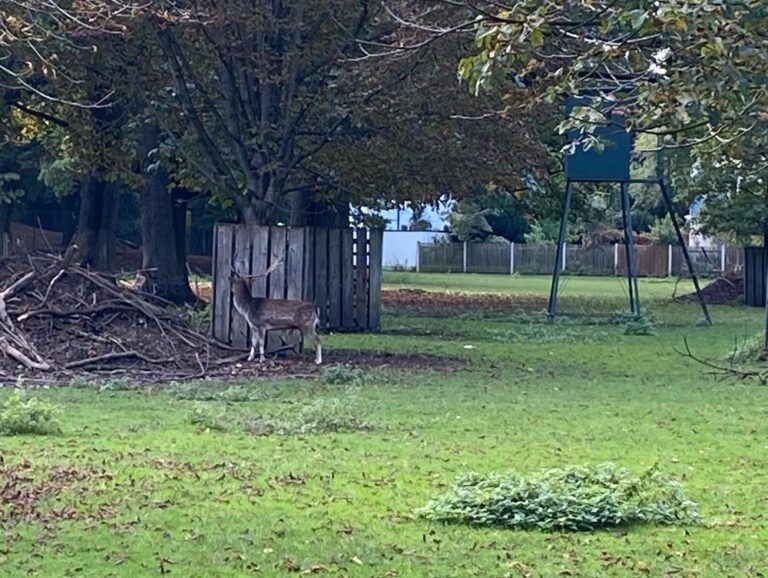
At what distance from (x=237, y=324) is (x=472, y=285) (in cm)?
3404

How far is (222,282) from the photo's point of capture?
888 inches

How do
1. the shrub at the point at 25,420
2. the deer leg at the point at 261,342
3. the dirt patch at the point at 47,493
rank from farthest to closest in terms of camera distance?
the deer leg at the point at 261,342, the shrub at the point at 25,420, the dirt patch at the point at 47,493

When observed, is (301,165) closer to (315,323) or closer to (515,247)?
(315,323)

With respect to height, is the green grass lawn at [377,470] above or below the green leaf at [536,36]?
below

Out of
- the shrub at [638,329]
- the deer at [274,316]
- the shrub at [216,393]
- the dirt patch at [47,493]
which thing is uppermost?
the deer at [274,316]

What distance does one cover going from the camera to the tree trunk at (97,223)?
32.9m

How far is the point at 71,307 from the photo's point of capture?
2075cm

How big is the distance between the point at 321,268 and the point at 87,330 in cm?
701

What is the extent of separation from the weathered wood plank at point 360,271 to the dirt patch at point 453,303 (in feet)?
24.4

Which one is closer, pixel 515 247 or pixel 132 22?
pixel 132 22

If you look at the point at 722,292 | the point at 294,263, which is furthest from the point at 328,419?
the point at 722,292

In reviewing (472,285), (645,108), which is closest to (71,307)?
(645,108)

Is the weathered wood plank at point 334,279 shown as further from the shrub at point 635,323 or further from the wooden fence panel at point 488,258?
the wooden fence panel at point 488,258

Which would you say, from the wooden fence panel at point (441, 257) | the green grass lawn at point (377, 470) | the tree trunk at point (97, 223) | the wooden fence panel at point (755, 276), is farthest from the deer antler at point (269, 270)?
the wooden fence panel at point (441, 257)
